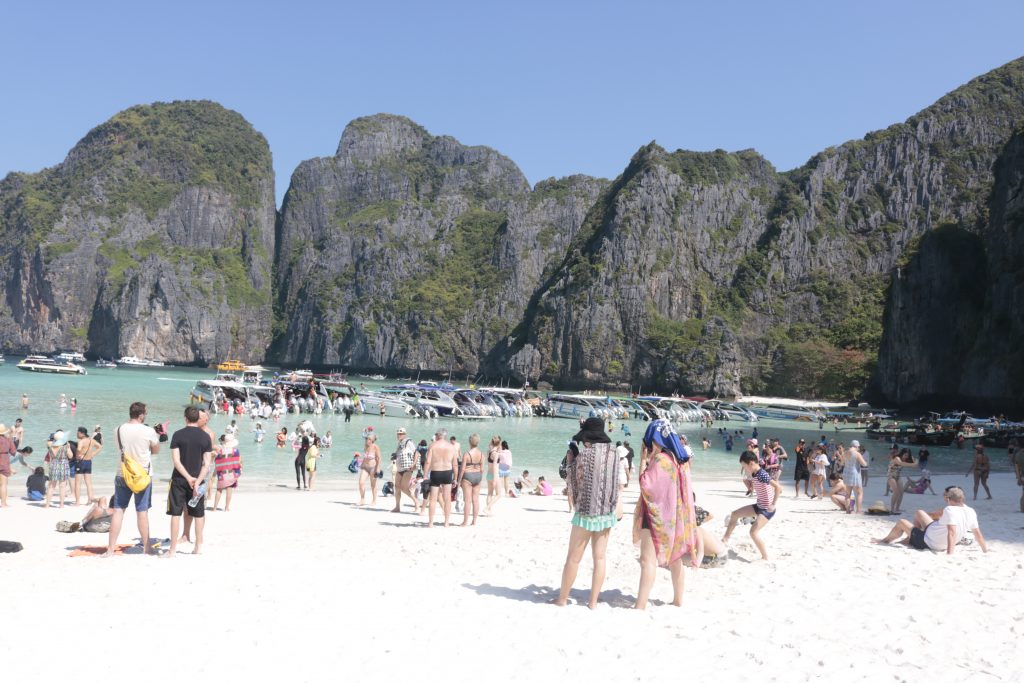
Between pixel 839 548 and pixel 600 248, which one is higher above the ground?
pixel 600 248

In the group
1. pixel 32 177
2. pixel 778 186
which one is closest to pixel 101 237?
pixel 32 177

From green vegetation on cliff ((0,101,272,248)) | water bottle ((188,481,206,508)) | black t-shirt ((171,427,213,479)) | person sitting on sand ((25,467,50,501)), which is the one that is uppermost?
green vegetation on cliff ((0,101,272,248))

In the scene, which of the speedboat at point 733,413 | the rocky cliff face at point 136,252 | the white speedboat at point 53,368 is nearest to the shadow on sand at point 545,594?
the speedboat at point 733,413

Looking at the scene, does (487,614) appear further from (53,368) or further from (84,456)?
(53,368)

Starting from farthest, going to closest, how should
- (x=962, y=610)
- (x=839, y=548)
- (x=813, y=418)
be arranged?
(x=813, y=418) → (x=839, y=548) → (x=962, y=610)

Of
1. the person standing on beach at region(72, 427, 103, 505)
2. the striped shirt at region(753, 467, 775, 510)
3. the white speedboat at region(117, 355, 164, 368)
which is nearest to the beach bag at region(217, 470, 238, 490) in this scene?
the person standing on beach at region(72, 427, 103, 505)

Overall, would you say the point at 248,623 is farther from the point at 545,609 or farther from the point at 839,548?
the point at 839,548

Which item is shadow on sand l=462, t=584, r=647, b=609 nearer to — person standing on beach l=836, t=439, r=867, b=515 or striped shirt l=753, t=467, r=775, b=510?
striped shirt l=753, t=467, r=775, b=510

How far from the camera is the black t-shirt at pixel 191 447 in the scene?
7.92m

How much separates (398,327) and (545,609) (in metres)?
152

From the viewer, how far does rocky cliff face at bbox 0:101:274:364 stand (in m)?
158

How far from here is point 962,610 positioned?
7047 millimetres

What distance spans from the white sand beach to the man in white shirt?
0.86 ft

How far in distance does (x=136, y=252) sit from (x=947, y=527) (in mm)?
190879
